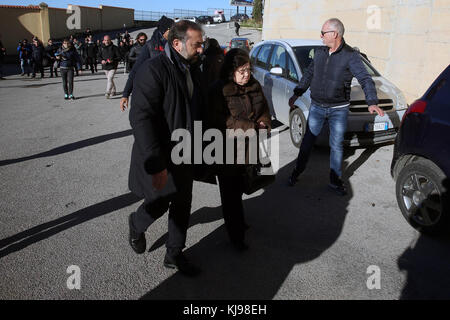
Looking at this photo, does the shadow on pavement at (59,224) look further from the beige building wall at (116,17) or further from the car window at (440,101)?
the beige building wall at (116,17)

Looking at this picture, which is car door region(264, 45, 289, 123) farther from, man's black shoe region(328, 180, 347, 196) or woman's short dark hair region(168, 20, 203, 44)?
woman's short dark hair region(168, 20, 203, 44)

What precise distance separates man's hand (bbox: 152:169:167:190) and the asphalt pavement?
83 cm

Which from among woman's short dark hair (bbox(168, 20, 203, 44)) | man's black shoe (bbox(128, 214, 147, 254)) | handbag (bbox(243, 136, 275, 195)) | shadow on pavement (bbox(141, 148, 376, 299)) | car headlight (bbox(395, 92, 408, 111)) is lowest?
shadow on pavement (bbox(141, 148, 376, 299))

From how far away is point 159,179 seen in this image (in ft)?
9.02

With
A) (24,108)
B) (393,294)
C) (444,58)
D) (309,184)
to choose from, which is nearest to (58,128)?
(24,108)

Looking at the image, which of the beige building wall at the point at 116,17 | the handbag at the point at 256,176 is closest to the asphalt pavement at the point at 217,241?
the handbag at the point at 256,176

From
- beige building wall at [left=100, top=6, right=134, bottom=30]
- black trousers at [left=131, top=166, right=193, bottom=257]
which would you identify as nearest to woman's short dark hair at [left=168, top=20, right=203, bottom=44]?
black trousers at [left=131, top=166, right=193, bottom=257]

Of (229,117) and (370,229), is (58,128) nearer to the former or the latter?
(229,117)

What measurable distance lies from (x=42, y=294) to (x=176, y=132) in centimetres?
160

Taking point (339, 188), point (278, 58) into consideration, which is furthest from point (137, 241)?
point (278, 58)

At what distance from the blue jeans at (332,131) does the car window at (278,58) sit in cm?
248

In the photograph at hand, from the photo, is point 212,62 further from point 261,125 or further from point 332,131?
point 261,125

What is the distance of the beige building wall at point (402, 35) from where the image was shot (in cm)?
855

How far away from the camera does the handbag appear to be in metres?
3.31
